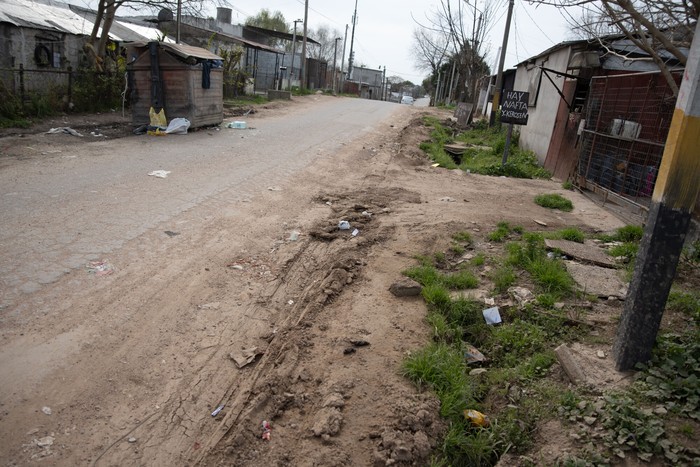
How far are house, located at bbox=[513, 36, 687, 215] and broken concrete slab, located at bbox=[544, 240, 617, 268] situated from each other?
1.79 meters

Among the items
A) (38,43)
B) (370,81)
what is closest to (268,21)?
(370,81)

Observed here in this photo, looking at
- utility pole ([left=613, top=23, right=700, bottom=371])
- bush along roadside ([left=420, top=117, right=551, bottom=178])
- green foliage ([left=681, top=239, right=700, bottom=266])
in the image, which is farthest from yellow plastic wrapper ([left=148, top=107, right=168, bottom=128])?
utility pole ([left=613, top=23, right=700, bottom=371])

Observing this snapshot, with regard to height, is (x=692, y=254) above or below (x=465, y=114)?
below

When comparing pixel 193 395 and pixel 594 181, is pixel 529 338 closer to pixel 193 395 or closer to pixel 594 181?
pixel 193 395

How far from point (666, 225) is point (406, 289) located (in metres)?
2.12

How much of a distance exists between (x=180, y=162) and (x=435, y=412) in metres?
7.33

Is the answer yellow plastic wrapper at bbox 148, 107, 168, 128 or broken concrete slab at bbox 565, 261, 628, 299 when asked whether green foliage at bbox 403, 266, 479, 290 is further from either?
yellow plastic wrapper at bbox 148, 107, 168, 128

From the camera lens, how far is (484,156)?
43.9 feet

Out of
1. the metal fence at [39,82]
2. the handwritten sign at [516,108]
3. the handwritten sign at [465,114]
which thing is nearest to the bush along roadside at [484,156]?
the handwritten sign at [516,108]

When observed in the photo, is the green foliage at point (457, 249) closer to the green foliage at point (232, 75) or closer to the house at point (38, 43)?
the house at point (38, 43)

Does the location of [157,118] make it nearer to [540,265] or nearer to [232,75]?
[540,265]

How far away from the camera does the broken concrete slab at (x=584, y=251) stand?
5285 mm

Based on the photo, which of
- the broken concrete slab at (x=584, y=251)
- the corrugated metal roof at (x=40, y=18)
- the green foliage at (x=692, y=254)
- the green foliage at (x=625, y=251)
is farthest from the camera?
the corrugated metal roof at (x=40, y=18)

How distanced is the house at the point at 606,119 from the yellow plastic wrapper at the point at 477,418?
4.45 metres
